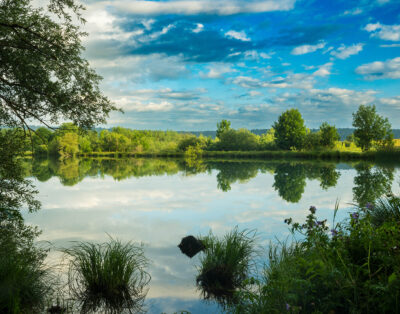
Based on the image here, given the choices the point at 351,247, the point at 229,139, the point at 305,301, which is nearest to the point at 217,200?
the point at 351,247

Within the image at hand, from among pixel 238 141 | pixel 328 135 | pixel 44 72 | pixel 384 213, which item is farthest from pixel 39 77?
pixel 238 141

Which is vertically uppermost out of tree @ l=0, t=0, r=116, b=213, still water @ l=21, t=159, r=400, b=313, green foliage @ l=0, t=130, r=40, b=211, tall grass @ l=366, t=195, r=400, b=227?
tree @ l=0, t=0, r=116, b=213

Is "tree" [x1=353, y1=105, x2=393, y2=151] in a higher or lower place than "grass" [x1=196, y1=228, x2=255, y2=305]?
higher

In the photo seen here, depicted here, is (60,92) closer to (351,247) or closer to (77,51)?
(77,51)

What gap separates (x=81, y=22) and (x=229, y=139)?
7120 centimetres

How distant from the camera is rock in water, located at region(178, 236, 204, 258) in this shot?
8.47 metres

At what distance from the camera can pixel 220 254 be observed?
677 cm

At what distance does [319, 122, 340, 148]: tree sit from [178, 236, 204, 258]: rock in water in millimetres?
58179

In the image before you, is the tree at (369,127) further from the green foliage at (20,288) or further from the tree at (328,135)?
the green foliage at (20,288)

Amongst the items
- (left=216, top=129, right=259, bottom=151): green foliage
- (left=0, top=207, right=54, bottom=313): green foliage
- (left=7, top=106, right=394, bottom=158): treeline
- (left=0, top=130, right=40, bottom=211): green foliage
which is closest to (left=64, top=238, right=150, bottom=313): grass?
(left=0, top=207, right=54, bottom=313): green foliage

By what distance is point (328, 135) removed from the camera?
61656mm

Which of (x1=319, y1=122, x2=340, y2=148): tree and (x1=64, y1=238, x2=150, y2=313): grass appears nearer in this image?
(x1=64, y1=238, x2=150, y2=313): grass

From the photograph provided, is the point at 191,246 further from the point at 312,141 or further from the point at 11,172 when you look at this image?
the point at 312,141

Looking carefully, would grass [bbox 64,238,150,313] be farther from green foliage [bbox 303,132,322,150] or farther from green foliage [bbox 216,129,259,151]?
green foliage [bbox 216,129,259,151]
